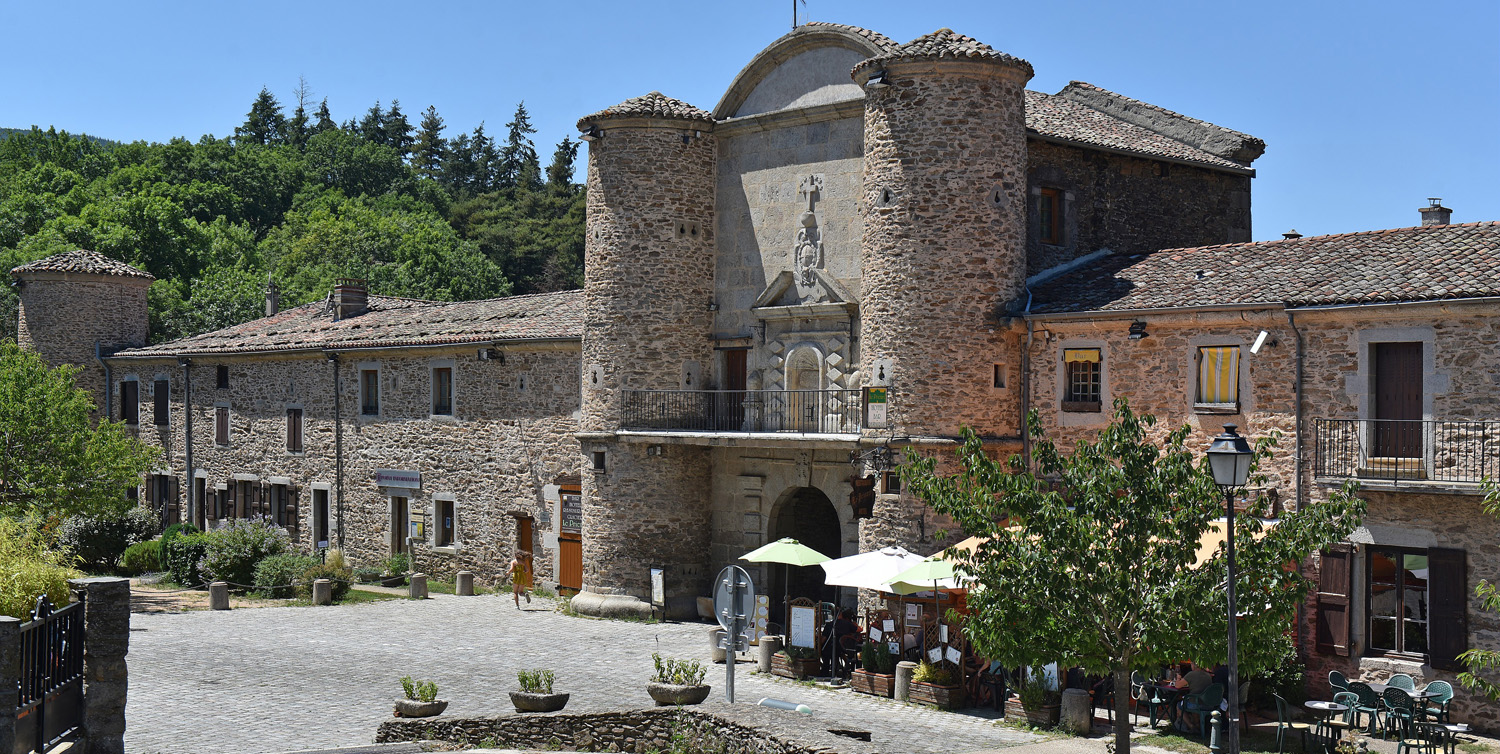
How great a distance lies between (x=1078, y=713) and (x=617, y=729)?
5778 mm

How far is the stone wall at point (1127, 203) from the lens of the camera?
2342cm

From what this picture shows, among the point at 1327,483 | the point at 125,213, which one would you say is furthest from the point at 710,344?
the point at 125,213

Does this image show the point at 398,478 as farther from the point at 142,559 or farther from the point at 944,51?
the point at 944,51

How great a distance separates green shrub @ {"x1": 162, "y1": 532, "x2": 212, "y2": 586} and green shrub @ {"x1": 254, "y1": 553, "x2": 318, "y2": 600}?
2.16 meters

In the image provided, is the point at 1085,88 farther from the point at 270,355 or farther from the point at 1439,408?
the point at 270,355

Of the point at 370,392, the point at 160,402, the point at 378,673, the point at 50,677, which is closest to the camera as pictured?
the point at 50,677

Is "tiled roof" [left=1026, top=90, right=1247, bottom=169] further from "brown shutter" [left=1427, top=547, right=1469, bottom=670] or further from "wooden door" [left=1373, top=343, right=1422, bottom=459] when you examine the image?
"brown shutter" [left=1427, top=547, right=1469, bottom=670]

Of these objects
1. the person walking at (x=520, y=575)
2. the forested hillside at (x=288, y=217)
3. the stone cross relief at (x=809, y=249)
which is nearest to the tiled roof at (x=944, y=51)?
the stone cross relief at (x=809, y=249)

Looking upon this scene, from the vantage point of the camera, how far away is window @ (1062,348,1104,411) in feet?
67.4

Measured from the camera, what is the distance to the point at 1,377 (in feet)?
102

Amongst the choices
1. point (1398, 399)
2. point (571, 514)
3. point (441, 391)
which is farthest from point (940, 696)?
point (441, 391)

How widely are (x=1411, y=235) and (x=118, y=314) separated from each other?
36.5 m

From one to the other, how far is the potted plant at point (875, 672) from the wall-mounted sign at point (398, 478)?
49.7 feet

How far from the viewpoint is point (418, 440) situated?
104 ft
